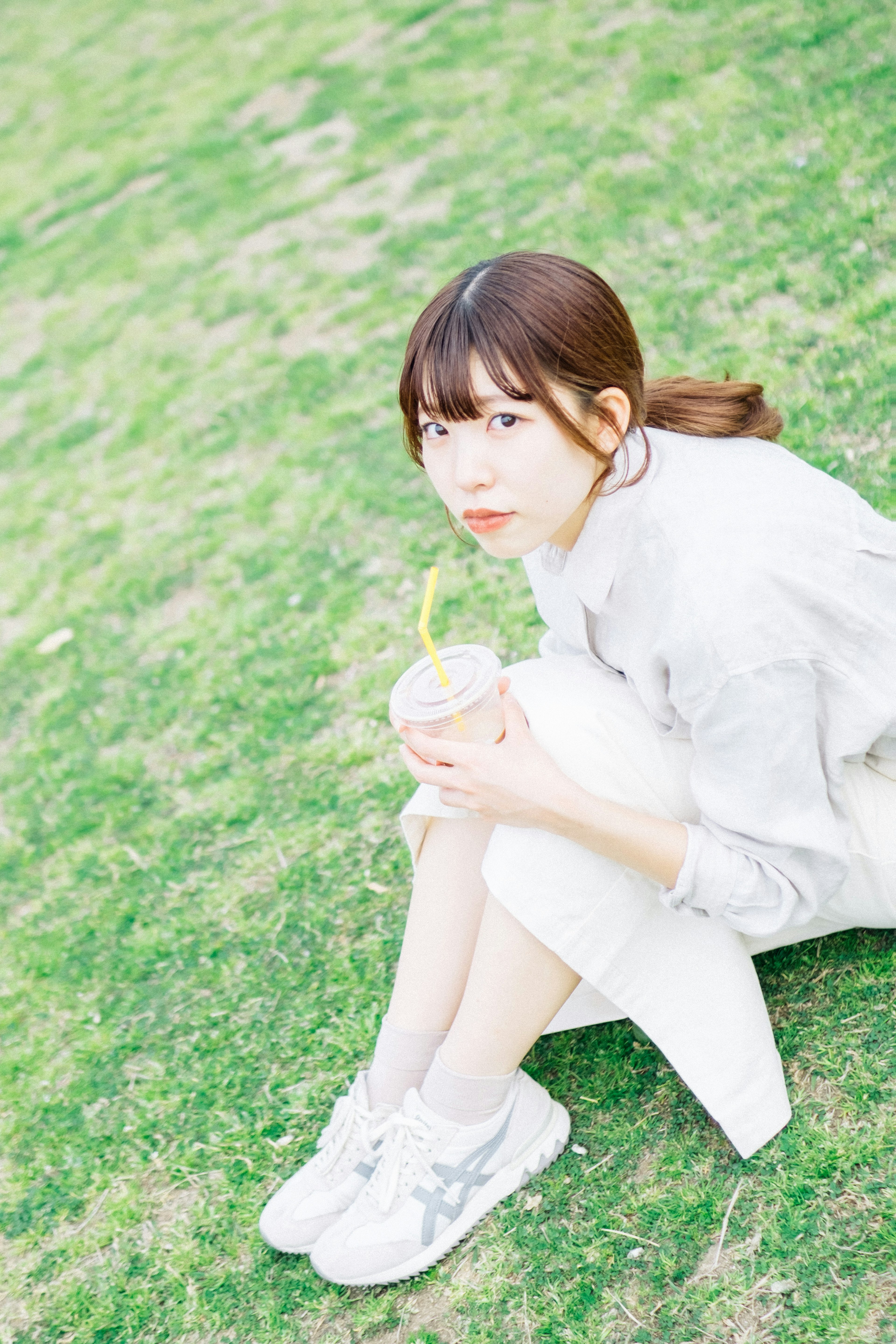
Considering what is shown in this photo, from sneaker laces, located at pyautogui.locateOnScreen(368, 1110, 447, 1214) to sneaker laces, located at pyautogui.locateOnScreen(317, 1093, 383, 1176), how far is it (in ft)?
0.18

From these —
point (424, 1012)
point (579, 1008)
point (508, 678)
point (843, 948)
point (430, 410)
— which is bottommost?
point (843, 948)

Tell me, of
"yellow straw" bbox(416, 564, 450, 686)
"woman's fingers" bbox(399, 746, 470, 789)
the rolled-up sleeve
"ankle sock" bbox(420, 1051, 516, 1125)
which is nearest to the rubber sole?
"ankle sock" bbox(420, 1051, 516, 1125)

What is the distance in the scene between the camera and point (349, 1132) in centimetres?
228

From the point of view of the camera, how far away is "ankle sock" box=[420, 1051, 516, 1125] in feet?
7.02

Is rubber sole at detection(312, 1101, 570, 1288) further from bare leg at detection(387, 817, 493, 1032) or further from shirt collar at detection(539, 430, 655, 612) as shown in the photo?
shirt collar at detection(539, 430, 655, 612)

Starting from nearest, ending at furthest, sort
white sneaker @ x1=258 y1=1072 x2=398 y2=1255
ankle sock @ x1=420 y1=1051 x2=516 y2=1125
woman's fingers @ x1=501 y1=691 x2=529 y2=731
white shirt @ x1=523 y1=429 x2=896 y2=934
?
white shirt @ x1=523 y1=429 x2=896 y2=934 → woman's fingers @ x1=501 y1=691 x2=529 y2=731 → ankle sock @ x1=420 y1=1051 x2=516 y2=1125 → white sneaker @ x1=258 y1=1072 x2=398 y2=1255

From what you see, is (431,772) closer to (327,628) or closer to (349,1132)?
(349,1132)

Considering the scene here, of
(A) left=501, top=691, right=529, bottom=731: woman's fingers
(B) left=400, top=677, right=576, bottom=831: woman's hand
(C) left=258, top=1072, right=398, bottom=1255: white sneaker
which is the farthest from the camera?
(C) left=258, top=1072, right=398, bottom=1255: white sneaker

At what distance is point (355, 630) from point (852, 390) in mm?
1686

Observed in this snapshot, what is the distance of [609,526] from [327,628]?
2.08 metres

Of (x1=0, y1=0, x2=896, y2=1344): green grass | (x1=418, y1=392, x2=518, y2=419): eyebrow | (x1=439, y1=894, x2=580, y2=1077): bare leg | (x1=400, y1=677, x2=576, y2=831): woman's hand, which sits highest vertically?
(x1=418, y1=392, x2=518, y2=419): eyebrow

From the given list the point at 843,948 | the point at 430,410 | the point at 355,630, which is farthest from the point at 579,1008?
the point at 355,630

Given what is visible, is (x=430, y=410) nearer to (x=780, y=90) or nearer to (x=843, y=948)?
(x=843, y=948)

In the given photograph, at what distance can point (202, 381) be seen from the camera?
225 inches
